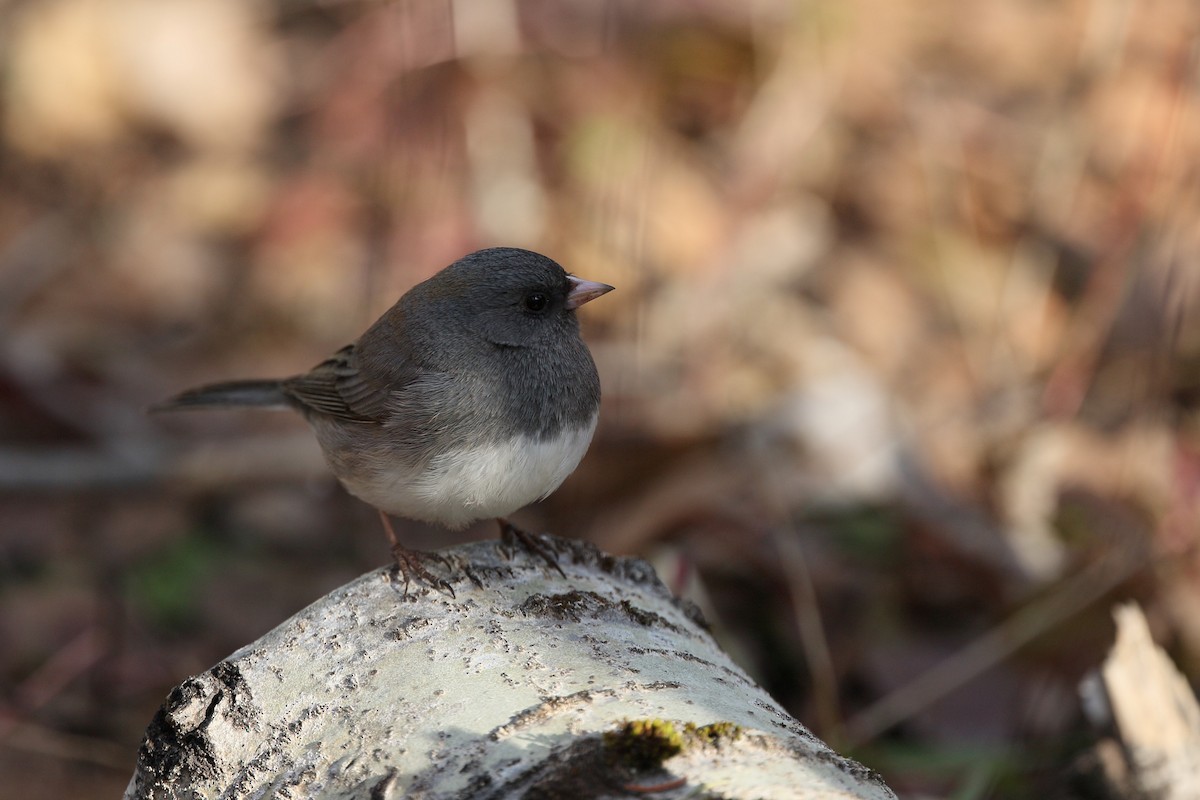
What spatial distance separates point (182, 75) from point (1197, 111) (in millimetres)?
3923

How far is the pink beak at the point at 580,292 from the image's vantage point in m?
2.22

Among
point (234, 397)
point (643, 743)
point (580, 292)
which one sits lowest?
point (643, 743)

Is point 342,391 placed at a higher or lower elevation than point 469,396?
higher

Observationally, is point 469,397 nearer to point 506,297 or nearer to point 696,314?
point 506,297

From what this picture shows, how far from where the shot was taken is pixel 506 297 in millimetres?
2217

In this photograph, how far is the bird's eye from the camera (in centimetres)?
222

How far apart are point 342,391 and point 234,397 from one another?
468 mm

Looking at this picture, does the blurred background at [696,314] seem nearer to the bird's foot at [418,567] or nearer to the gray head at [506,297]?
the gray head at [506,297]

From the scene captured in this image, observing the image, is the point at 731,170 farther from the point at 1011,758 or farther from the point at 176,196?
the point at 1011,758

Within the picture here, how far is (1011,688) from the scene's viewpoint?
2887mm

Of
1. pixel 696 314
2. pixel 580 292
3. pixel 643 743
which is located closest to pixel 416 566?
pixel 643 743

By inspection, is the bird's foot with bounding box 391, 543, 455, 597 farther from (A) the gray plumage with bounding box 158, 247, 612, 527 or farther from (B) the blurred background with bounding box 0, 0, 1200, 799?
(B) the blurred background with bounding box 0, 0, 1200, 799

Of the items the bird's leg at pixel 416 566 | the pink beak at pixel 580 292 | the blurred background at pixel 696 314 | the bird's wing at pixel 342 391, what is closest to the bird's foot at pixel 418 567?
the bird's leg at pixel 416 566

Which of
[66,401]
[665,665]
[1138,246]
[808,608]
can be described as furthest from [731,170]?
[665,665]
